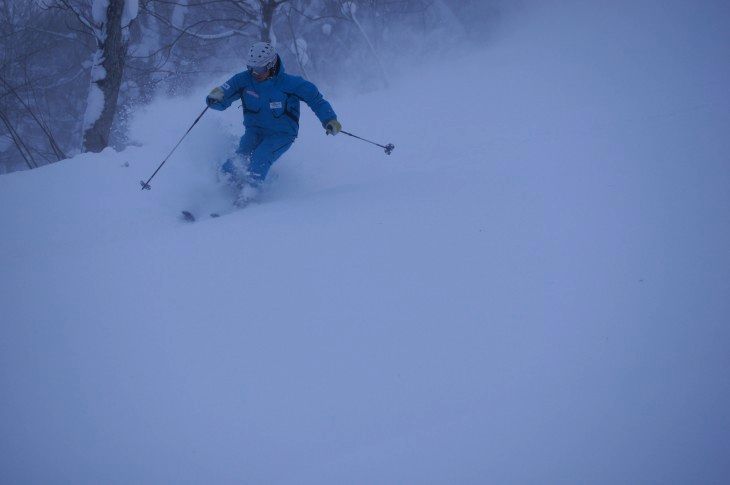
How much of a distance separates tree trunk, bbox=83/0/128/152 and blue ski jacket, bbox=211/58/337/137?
9.41ft

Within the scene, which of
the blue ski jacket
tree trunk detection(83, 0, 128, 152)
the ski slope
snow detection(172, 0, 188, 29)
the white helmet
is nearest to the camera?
the ski slope

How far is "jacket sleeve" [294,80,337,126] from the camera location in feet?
12.3

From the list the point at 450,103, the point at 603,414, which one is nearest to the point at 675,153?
the point at 603,414

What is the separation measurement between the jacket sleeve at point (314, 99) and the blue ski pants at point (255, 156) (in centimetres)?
45

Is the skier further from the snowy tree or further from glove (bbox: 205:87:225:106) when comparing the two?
the snowy tree

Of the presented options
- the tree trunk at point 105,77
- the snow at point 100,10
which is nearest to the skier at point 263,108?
the tree trunk at point 105,77

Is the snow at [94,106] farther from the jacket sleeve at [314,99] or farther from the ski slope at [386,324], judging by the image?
the jacket sleeve at [314,99]

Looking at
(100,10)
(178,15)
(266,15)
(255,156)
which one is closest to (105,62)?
(100,10)

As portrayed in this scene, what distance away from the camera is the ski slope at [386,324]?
1378 mm

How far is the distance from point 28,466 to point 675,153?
16.2 ft

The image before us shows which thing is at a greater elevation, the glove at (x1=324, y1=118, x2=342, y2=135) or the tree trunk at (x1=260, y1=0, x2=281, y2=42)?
the tree trunk at (x1=260, y1=0, x2=281, y2=42)

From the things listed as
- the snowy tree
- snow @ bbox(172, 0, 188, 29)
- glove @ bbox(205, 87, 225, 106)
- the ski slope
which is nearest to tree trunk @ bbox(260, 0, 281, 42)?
the snowy tree

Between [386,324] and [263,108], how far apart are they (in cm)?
295

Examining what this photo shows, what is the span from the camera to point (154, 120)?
7.43 meters
